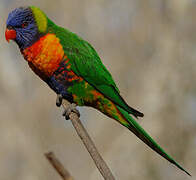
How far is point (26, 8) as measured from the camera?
10.3 feet

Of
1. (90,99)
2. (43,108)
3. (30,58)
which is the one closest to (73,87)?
(90,99)

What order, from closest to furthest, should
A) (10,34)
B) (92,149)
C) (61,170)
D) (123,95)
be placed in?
(61,170) < (92,149) < (10,34) < (123,95)

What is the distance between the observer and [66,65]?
10.0 ft

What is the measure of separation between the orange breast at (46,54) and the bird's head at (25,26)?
57 millimetres

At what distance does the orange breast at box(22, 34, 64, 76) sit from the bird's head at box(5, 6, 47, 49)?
0.06 meters

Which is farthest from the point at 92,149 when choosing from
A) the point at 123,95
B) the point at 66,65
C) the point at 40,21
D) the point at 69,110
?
the point at 123,95

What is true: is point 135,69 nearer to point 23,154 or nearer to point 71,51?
point 23,154

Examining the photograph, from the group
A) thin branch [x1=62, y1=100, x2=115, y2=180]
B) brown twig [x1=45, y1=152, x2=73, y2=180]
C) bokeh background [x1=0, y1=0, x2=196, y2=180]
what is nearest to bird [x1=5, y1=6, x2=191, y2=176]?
thin branch [x1=62, y1=100, x2=115, y2=180]

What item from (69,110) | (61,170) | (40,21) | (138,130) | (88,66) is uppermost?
(40,21)

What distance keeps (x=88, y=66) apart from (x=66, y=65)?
178 mm

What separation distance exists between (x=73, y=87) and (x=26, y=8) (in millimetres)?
669

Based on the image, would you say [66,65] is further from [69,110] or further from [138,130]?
[138,130]

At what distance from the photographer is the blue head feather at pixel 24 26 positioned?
3.06 m

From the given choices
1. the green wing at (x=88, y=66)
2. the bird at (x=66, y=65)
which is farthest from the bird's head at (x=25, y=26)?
the green wing at (x=88, y=66)
